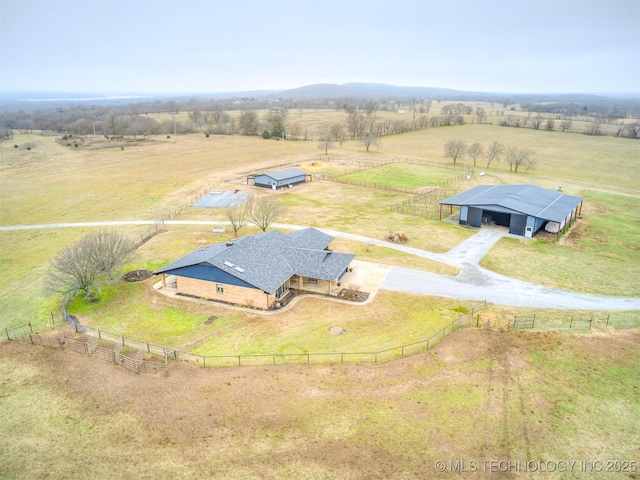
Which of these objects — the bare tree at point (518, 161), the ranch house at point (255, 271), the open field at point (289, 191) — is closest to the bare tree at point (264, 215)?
the open field at point (289, 191)

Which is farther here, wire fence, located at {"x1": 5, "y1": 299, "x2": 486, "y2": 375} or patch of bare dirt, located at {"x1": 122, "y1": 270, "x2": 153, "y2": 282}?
patch of bare dirt, located at {"x1": 122, "y1": 270, "x2": 153, "y2": 282}

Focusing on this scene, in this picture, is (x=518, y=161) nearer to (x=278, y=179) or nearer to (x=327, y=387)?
(x=278, y=179)

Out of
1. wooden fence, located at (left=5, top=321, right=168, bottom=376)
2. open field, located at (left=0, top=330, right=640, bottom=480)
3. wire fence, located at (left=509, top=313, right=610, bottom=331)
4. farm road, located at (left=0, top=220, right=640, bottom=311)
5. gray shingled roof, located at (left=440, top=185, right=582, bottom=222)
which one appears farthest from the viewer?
gray shingled roof, located at (left=440, top=185, right=582, bottom=222)

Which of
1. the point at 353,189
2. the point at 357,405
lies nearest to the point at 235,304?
the point at 357,405

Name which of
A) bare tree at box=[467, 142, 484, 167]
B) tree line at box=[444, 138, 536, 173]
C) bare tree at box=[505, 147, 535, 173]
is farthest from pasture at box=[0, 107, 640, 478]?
bare tree at box=[467, 142, 484, 167]

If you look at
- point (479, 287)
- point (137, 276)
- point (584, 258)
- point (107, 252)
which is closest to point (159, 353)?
point (107, 252)

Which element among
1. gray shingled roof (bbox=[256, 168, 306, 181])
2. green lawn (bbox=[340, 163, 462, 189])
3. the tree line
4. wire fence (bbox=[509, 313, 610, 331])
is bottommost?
wire fence (bbox=[509, 313, 610, 331])

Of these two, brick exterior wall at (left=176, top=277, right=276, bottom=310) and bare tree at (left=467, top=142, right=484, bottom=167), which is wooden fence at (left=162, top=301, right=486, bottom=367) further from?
bare tree at (left=467, top=142, right=484, bottom=167)

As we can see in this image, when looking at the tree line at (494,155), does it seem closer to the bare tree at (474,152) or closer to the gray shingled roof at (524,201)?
the bare tree at (474,152)
